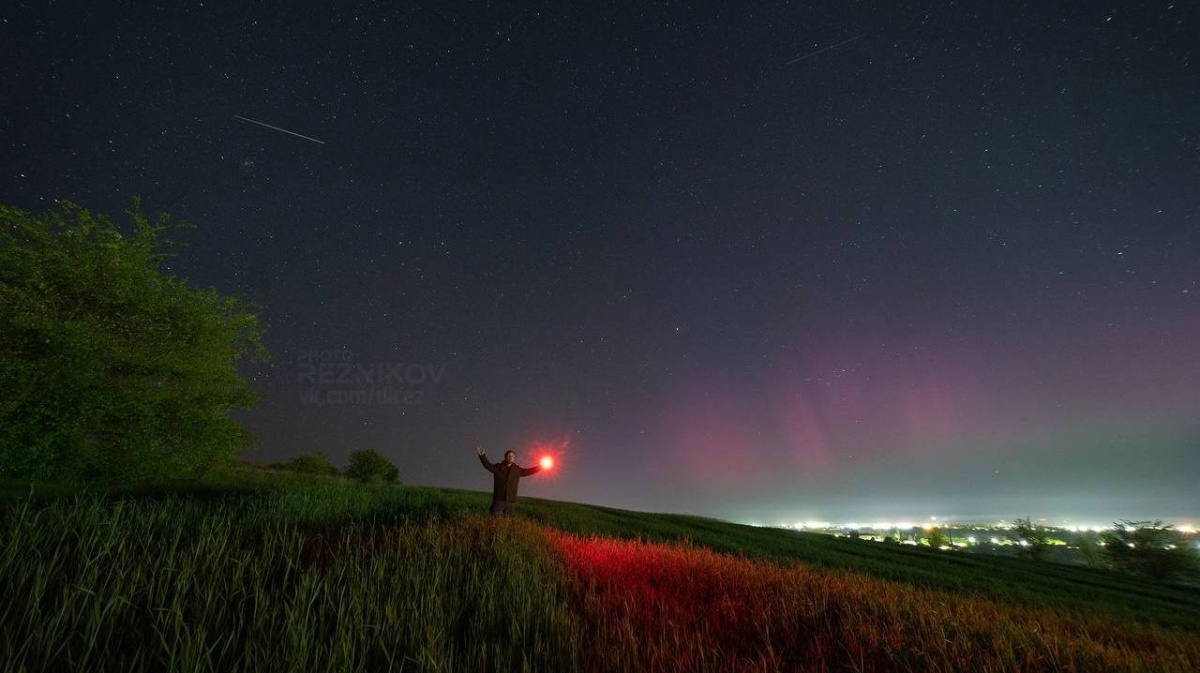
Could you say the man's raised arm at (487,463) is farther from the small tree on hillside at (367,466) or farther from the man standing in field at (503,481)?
the small tree on hillside at (367,466)

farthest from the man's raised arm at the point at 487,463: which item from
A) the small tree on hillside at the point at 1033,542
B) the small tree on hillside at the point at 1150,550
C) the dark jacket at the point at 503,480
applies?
the small tree on hillside at the point at 1033,542

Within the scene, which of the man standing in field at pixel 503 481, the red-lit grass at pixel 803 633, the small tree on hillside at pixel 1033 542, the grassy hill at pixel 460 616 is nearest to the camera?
the grassy hill at pixel 460 616

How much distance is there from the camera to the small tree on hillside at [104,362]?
500 inches

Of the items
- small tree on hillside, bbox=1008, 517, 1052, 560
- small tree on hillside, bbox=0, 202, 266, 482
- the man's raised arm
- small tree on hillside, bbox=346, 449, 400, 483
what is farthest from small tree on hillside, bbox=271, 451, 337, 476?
small tree on hillside, bbox=1008, 517, 1052, 560

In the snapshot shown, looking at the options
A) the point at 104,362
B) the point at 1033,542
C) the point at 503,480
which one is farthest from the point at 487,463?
the point at 1033,542

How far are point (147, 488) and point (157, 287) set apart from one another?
27.8ft

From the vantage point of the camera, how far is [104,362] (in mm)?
14945

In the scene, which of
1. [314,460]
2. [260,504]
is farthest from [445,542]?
[314,460]

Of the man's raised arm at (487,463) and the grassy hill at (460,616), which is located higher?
the man's raised arm at (487,463)

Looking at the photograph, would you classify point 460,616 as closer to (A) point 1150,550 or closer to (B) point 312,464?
(B) point 312,464

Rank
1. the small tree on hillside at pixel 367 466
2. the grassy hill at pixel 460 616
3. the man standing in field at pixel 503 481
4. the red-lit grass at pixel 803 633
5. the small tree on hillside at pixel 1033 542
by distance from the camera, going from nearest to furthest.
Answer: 1. the grassy hill at pixel 460 616
2. the red-lit grass at pixel 803 633
3. the man standing in field at pixel 503 481
4. the small tree on hillside at pixel 367 466
5. the small tree on hillside at pixel 1033 542

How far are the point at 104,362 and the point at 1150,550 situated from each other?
94.1m

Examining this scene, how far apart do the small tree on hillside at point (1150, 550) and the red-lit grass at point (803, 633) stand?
241 ft

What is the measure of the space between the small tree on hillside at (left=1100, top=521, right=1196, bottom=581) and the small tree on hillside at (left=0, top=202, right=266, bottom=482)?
86.0 metres
